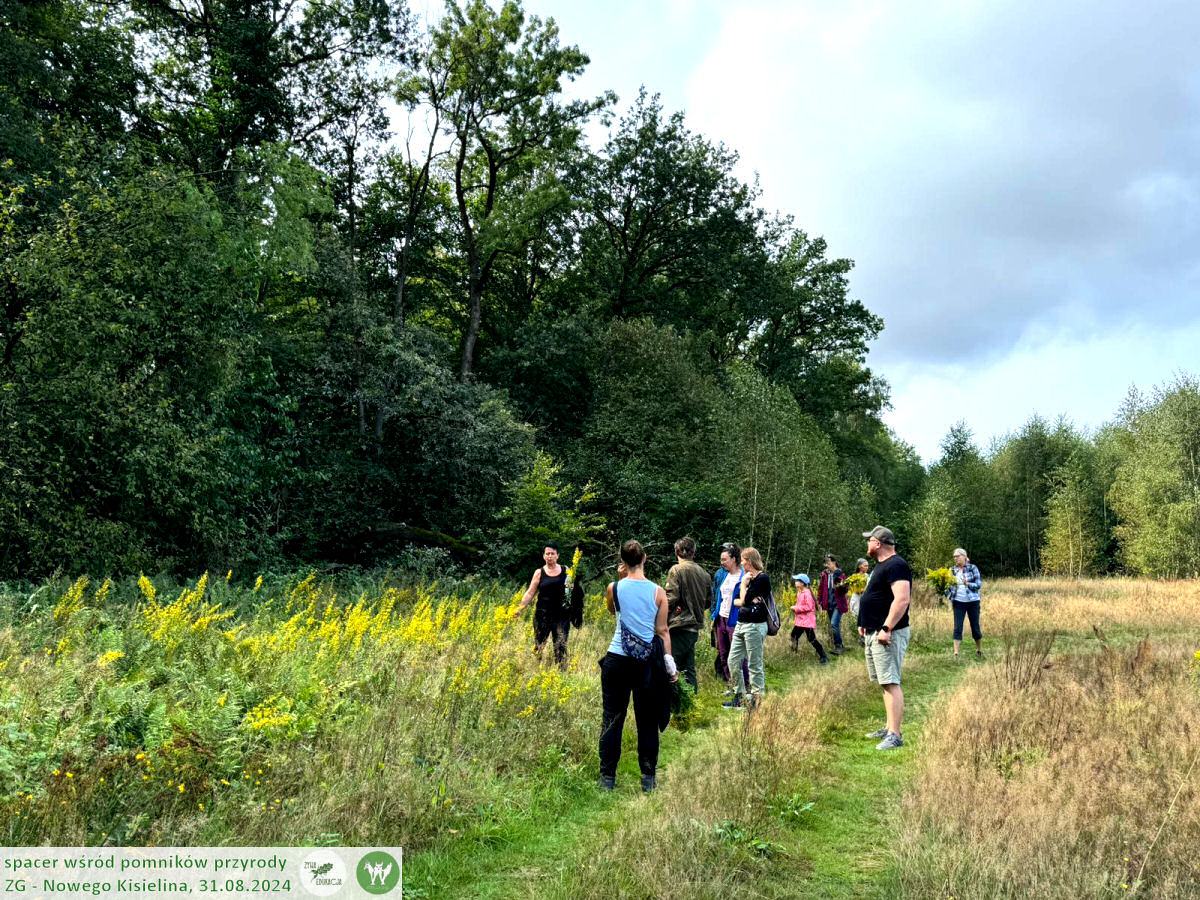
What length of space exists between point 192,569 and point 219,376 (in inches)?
149

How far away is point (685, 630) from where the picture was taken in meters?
8.68

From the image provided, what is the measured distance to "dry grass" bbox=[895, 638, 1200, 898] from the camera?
3842mm

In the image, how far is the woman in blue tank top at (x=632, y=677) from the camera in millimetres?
5672

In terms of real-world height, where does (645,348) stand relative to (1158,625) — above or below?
above

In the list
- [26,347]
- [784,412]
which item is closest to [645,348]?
[784,412]

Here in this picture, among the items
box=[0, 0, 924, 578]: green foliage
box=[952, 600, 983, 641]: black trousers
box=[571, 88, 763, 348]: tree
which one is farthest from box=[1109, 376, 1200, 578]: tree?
box=[952, 600, 983, 641]: black trousers

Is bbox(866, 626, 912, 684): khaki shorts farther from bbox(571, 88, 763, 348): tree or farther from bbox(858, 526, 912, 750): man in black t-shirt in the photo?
bbox(571, 88, 763, 348): tree

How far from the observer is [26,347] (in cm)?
1105

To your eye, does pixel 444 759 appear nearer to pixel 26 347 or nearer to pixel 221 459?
pixel 26 347

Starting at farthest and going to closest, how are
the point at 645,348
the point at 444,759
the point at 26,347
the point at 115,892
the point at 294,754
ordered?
the point at 645,348 → the point at 26,347 → the point at 444,759 → the point at 294,754 → the point at 115,892

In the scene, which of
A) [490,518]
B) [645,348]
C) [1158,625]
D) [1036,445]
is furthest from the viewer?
[1036,445]

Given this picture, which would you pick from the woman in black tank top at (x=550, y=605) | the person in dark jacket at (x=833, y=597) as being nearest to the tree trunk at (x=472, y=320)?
the person in dark jacket at (x=833, y=597)

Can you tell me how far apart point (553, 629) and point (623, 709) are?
3396 mm

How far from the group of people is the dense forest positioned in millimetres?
8501
